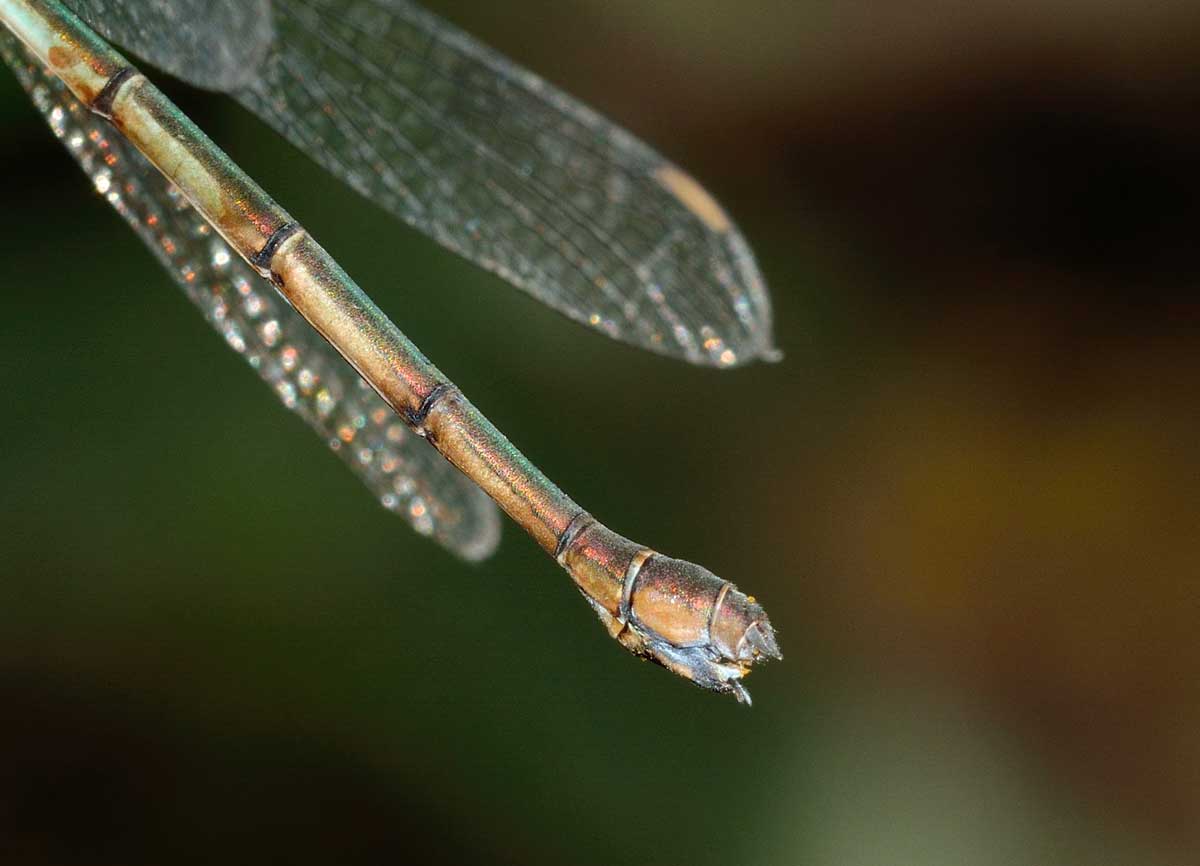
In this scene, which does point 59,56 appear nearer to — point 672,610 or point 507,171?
point 507,171

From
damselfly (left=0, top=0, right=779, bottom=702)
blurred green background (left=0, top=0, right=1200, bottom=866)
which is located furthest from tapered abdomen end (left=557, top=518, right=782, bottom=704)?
blurred green background (left=0, top=0, right=1200, bottom=866)

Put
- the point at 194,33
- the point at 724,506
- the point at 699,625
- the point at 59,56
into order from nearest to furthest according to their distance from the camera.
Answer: the point at 699,625, the point at 59,56, the point at 194,33, the point at 724,506

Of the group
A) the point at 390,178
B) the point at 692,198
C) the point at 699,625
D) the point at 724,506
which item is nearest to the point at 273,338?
the point at 390,178

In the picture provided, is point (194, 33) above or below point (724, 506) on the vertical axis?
below

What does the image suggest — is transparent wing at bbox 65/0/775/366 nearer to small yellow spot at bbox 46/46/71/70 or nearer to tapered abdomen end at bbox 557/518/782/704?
small yellow spot at bbox 46/46/71/70

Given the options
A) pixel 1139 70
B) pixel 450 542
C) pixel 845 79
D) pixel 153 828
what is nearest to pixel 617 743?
pixel 450 542

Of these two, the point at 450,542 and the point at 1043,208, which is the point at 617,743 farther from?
the point at 1043,208

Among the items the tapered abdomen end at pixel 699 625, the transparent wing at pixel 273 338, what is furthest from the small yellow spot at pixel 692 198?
the tapered abdomen end at pixel 699 625
